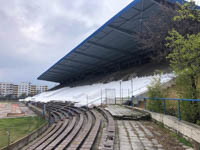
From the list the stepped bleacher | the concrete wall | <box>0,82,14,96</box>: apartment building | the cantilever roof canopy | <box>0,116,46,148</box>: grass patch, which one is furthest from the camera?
<box>0,82,14,96</box>: apartment building

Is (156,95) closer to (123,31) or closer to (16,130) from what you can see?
(16,130)

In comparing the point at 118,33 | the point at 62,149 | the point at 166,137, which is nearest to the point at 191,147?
the point at 166,137

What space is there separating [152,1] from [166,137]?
1093 centimetres

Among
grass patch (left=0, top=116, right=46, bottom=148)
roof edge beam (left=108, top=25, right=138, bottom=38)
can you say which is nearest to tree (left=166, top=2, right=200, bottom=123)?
grass patch (left=0, top=116, right=46, bottom=148)

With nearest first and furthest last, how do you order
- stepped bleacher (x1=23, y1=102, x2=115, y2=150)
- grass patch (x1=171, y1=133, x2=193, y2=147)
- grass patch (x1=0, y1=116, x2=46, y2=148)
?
grass patch (x1=171, y1=133, x2=193, y2=147)
stepped bleacher (x1=23, y1=102, x2=115, y2=150)
grass patch (x1=0, y1=116, x2=46, y2=148)

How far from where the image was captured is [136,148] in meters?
3.85

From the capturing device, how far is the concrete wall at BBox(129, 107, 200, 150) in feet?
12.3

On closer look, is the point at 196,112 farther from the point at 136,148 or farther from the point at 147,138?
the point at 136,148

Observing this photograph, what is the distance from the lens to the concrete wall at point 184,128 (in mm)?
3734

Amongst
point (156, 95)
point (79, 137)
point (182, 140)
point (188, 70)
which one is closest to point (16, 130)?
point (79, 137)

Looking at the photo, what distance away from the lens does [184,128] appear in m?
4.36

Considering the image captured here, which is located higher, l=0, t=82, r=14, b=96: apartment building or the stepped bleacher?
l=0, t=82, r=14, b=96: apartment building

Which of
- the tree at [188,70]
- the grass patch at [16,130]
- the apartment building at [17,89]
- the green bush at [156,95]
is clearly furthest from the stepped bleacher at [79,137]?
the apartment building at [17,89]

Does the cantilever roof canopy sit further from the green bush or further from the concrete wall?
the concrete wall
